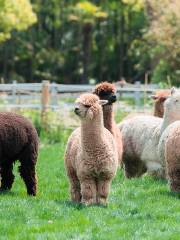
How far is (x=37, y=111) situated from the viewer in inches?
829

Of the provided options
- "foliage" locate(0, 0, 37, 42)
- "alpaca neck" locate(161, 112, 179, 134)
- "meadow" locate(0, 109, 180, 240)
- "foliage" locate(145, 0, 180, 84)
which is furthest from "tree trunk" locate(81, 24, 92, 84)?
"meadow" locate(0, 109, 180, 240)

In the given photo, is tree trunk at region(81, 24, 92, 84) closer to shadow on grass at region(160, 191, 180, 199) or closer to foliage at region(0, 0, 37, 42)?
foliage at region(0, 0, 37, 42)

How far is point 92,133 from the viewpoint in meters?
9.14

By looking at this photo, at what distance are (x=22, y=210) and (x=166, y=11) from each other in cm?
2080

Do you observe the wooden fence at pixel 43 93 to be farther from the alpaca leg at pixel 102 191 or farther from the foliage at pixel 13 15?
the foliage at pixel 13 15

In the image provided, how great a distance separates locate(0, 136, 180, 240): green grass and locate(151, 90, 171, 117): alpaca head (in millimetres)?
2149

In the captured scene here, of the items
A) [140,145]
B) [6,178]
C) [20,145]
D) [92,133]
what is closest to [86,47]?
[140,145]

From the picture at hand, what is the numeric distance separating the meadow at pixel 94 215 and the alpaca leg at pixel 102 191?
11 centimetres

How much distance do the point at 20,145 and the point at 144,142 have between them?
110 inches

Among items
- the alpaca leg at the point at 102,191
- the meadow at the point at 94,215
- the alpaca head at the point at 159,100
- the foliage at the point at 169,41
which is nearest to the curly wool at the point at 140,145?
the alpaca head at the point at 159,100

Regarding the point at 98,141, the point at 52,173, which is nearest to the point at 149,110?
the point at 52,173

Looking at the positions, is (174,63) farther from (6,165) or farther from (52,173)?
(6,165)

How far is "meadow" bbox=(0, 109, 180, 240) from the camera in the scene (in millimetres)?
7918

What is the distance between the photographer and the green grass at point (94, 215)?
7.91m
